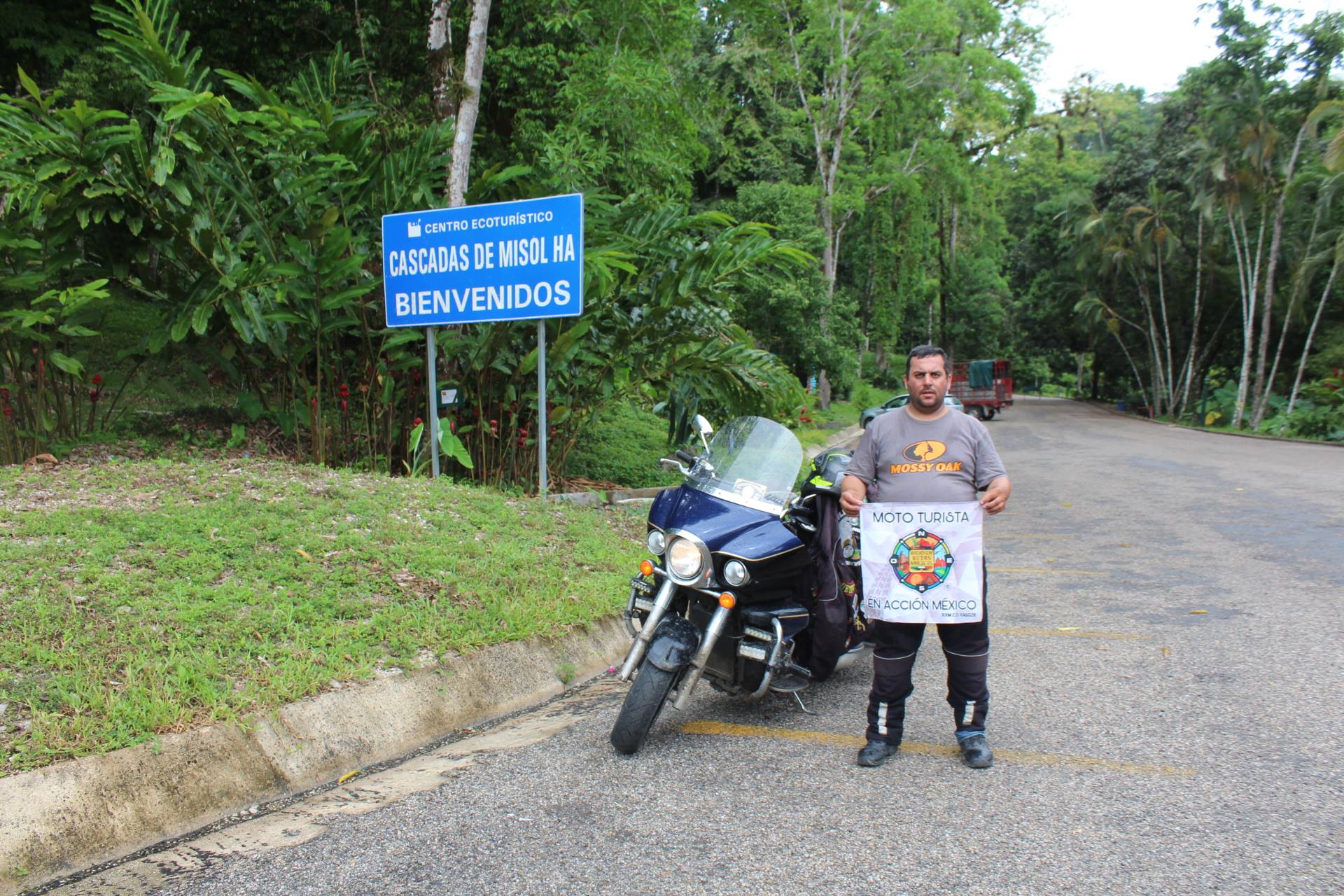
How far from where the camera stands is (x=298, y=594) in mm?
5125

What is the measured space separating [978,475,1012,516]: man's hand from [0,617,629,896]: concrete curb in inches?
96.6

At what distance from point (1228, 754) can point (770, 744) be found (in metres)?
1.89

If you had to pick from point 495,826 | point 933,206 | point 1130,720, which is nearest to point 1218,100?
point 933,206

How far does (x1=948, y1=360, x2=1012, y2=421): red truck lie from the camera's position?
1511 inches

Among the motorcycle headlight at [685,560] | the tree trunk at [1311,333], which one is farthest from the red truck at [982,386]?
the motorcycle headlight at [685,560]

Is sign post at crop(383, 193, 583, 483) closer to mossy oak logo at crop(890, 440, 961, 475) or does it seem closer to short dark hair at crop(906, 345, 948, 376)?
short dark hair at crop(906, 345, 948, 376)

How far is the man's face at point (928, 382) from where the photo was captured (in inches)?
161

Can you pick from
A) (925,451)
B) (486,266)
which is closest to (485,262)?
(486,266)

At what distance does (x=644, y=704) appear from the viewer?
409 cm

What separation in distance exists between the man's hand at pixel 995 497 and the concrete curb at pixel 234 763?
2.45m

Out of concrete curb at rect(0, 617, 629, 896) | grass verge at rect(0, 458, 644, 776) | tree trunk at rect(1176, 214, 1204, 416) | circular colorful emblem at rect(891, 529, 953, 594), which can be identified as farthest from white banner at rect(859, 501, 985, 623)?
tree trunk at rect(1176, 214, 1204, 416)

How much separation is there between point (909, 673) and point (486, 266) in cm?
525

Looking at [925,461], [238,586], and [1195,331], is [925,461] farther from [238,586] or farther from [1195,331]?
[1195,331]

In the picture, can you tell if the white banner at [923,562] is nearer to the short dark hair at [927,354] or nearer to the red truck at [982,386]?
the short dark hair at [927,354]
